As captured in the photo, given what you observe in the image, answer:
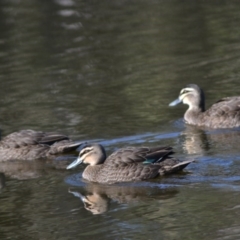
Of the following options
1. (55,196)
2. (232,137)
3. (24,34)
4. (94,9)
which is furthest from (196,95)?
(94,9)

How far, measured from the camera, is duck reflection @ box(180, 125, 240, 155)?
14.9 meters

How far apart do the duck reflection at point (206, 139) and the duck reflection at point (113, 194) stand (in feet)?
5.91

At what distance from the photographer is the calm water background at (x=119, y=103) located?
1169 cm

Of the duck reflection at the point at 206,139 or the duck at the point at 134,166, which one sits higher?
the duck at the point at 134,166

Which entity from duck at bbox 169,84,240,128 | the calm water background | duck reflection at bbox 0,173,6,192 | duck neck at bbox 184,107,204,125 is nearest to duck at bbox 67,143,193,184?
the calm water background

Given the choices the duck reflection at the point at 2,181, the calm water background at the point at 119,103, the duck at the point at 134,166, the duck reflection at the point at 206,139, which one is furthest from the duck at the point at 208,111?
the duck reflection at the point at 2,181

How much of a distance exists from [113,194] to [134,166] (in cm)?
73

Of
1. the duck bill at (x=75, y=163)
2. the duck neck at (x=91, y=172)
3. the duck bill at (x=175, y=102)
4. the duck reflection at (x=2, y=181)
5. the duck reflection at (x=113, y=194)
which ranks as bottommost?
the duck reflection at (x=113, y=194)

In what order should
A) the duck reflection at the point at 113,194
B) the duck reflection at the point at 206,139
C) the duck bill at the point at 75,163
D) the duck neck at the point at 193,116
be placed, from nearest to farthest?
the duck reflection at the point at 113,194 → the duck bill at the point at 75,163 → the duck reflection at the point at 206,139 → the duck neck at the point at 193,116

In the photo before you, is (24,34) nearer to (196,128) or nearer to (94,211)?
(196,128)

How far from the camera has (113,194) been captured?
13109 mm

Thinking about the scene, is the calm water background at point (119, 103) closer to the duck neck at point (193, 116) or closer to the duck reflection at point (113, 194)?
the duck reflection at point (113, 194)

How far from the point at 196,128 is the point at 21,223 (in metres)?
5.73

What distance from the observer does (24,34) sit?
28344 millimetres
